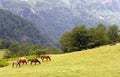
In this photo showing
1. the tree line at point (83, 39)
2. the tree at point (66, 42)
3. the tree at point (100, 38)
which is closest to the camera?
the tree line at point (83, 39)

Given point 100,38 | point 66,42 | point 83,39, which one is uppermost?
point 83,39

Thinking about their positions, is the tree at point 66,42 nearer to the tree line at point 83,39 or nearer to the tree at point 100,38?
the tree line at point 83,39

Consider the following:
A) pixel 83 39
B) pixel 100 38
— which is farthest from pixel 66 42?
pixel 100 38

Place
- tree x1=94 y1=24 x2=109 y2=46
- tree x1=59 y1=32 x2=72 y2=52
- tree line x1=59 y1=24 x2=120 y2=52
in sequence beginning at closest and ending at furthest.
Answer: tree line x1=59 y1=24 x2=120 y2=52 < tree x1=94 y1=24 x2=109 y2=46 < tree x1=59 y1=32 x2=72 y2=52

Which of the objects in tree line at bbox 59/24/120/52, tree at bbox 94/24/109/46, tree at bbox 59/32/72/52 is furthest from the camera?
tree at bbox 59/32/72/52

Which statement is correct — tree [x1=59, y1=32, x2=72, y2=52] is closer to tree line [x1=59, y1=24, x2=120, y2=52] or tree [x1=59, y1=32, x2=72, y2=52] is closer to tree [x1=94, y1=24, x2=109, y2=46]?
Result: tree line [x1=59, y1=24, x2=120, y2=52]

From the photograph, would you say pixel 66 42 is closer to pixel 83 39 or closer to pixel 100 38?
pixel 83 39

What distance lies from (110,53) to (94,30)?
7654 cm

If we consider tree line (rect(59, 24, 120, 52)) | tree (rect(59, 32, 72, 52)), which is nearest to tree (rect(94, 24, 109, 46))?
tree line (rect(59, 24, 120, 52))

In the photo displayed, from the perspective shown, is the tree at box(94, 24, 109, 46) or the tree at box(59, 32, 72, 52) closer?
the tree at box(94, 24, 109, 46)

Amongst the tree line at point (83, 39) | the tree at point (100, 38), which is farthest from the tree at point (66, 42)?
the tree at point (100, 38)

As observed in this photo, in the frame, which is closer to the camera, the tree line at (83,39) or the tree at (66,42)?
the tree line at (83,39)

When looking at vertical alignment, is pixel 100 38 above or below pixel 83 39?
below

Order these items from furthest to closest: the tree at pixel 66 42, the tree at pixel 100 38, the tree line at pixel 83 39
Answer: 1. the tree at pixel 66 42
2. the tree at pixel 100 38
3. the tree line at pixel 83 39
